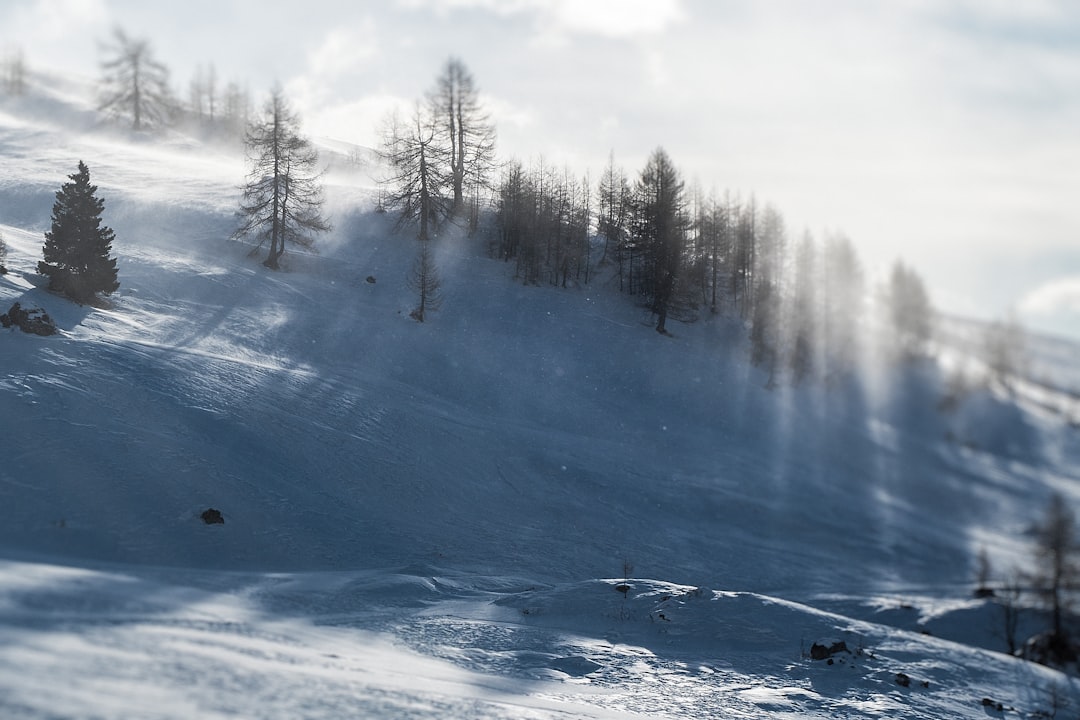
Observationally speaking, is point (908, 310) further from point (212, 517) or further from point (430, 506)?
point (212, 517)

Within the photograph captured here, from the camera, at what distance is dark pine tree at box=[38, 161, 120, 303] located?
22094mm

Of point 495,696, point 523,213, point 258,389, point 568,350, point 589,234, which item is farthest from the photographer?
point 589,234

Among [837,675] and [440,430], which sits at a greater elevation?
[440,430]

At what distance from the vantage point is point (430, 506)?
63.2ft

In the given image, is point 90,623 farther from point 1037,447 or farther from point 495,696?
point 1037,447

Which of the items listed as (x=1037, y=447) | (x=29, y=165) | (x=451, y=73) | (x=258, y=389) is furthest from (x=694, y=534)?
Result: (x=1037, y=447)

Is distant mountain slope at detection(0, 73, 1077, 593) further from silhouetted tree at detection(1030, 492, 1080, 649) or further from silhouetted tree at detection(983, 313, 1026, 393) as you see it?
silhouetted tree at detection(983, 313, 1026, 393)

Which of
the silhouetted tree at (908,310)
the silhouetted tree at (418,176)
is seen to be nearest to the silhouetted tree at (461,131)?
the silhouetted tree at (418,176)

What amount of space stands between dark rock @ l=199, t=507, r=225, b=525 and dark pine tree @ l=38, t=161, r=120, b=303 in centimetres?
1255

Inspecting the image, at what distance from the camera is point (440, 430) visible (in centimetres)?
2414

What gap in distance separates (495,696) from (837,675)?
6.99 metres

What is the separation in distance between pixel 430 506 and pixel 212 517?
6.34 m

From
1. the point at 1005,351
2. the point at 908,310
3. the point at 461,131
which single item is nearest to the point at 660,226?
the point at 461,131

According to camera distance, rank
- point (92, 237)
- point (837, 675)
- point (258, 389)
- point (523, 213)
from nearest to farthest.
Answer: point (837, 675) < point (258, 389) < point (92, 237) < point (523, 213)
